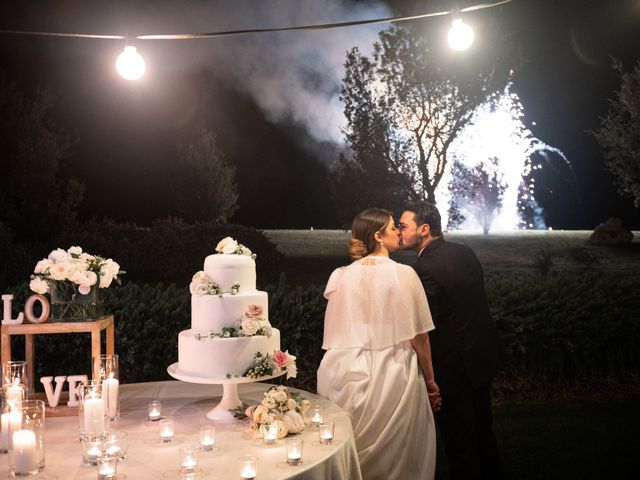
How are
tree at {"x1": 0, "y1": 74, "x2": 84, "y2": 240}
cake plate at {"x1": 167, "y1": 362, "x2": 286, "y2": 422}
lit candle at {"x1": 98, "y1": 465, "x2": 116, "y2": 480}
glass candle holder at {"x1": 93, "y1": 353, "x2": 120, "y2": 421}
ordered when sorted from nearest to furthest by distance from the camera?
lit candle at {"x1": 98, "y1": 465, "x2": 116, "y2": 480} → glass candle holder at {"x1": 93, "y1": 353, "x2": 120, "y2": 421} → cake plate at {"x1": 167, "y1": 362, "x2": 286, "y2": 422} → tree at {"x1": 0, "y1": 74, "x2": 84, "y2": 240}

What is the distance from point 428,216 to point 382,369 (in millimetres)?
Result: 1183

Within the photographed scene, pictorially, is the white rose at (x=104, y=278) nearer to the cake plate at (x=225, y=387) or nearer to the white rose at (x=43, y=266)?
the white rose at (x=43, y=266)

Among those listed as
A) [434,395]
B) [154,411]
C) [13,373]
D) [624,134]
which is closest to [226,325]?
[154,411]

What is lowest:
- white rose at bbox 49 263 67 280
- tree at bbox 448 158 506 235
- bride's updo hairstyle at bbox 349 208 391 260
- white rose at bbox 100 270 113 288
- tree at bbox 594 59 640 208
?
white rose at bbox 100 270 113 288

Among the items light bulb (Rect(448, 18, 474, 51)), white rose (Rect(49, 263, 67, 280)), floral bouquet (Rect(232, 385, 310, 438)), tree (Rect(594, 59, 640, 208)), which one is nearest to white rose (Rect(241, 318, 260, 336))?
floral bouquet (Rect(232, 385, 310, 438))

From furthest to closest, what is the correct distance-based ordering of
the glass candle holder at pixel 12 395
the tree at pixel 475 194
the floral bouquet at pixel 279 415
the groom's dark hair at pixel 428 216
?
the tree at pixel 475 194 < the groom's dark hair at pixel 428 216 < the floral bouquet at pixel 279 415 < the glass candle holder at pixel 12 395

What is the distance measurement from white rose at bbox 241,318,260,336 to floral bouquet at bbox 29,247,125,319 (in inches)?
35.9

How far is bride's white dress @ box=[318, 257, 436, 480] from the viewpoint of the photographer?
3691 millimetres

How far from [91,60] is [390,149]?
13.6 feet

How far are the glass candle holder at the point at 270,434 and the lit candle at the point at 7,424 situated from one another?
111cm

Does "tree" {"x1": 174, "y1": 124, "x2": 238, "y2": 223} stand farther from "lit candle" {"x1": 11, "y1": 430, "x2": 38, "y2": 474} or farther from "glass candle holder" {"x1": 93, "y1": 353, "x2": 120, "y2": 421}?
"lit candle" {"x1": 11, "y1": 430, "x2": 38, "y2": 474}

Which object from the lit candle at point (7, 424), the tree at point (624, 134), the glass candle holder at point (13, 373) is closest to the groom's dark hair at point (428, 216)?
the glass candle holder at point (13, 373)

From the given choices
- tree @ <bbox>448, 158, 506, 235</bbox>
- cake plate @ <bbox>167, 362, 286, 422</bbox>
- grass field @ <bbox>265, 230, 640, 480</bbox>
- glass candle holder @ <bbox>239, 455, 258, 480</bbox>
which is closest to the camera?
glass candle holder @ <bbox>239, 455, 258, 480</bbox>

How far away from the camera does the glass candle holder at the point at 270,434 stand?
10.2 feet
